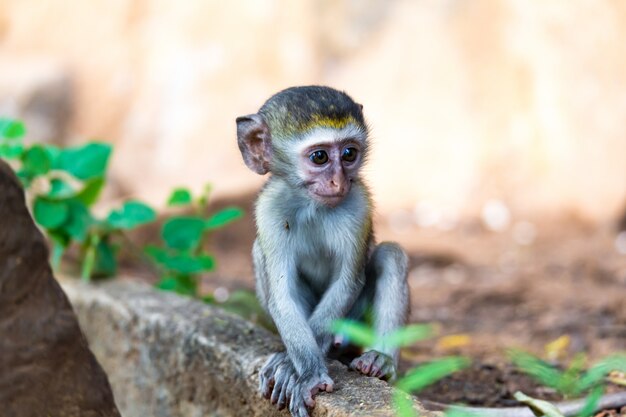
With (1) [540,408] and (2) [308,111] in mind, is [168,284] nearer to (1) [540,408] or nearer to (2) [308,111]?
(2) [308,111]

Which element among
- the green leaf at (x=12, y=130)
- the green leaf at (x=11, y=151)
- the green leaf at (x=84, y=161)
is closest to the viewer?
the green leaf at (x=11, y=151)

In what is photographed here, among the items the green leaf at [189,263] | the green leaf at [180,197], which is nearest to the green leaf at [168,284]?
the green leaf at [189,263]

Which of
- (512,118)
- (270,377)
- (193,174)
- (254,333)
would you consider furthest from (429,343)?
(193,174)

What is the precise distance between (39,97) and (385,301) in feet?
41.0

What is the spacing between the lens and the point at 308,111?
509 centimetres

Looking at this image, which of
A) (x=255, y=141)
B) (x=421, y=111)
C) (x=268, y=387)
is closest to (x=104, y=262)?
(x=255, y=141)

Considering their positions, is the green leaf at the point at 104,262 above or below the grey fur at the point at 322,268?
above

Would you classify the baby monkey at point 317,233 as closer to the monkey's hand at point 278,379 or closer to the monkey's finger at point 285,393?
the monkey's hand at point 278,379

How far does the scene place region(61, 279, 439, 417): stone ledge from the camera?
472cm

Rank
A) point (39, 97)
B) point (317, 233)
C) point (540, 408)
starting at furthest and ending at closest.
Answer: point (39, 97) → point (317, 233) → point (540, 408)

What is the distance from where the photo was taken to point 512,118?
44.3ft

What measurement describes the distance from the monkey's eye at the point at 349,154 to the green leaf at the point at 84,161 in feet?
8.30

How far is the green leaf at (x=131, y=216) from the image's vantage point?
7.11 m

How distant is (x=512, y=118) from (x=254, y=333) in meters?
8.71
